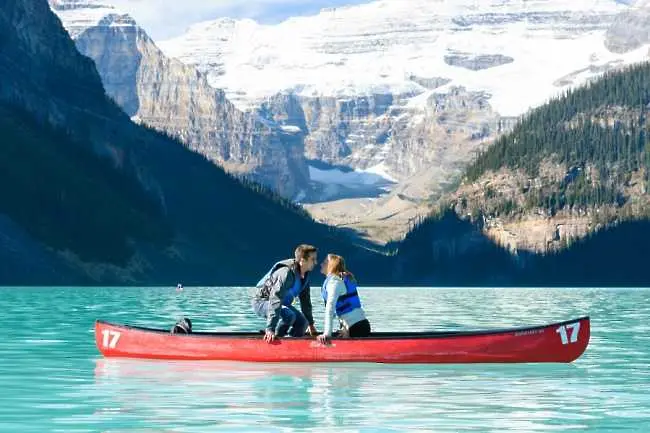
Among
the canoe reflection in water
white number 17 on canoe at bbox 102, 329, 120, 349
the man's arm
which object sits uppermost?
the man's arm

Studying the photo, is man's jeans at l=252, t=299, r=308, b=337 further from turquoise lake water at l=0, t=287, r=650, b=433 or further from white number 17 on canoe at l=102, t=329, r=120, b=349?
white number 17 on canoe at l=102, t=329, r=120, b=349

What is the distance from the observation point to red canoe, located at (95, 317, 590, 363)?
165ft

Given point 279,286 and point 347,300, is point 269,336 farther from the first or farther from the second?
point 347,300

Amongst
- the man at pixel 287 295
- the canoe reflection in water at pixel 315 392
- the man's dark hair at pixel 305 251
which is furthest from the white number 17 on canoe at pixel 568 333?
the man's dark hair at pixel 305 251

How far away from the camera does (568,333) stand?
51.5 m

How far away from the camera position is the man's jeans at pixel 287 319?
50.2 metres

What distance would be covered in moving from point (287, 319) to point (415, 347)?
475 cm

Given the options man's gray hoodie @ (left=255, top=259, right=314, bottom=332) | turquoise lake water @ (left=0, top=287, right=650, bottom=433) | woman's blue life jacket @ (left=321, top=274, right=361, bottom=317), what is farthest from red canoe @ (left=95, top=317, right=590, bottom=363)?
man's gray hoodie @ (left=255, top=259, right=314, bottom=332)

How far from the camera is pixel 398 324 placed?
89312 millimetres

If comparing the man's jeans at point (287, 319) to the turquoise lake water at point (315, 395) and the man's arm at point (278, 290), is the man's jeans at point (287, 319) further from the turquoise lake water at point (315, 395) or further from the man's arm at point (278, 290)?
the turquoise lake water at point (315, 395)

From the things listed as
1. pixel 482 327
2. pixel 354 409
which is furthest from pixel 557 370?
pixel 482 327

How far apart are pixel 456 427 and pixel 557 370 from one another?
16.1 m

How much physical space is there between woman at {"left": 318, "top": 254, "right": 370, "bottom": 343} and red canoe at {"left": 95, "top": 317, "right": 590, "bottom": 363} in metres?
0.84

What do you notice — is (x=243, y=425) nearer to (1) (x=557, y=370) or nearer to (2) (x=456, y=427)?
(2) (x=456, y=427)
